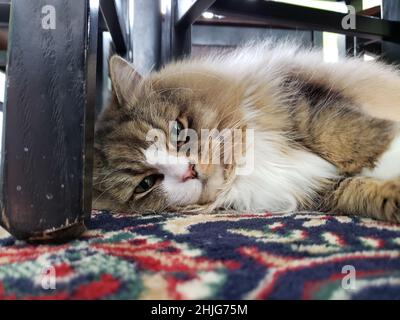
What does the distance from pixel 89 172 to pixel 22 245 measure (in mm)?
182

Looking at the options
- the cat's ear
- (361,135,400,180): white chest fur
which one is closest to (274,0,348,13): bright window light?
the cat's ear

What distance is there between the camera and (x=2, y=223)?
0.72 m

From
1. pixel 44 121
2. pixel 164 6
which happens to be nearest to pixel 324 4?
pixel 164 6

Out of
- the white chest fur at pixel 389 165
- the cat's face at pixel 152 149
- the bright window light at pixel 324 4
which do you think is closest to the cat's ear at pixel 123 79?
the cat's face at pixel 152 149

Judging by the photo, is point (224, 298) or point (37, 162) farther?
point (37, 162)

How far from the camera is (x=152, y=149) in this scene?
1.18m

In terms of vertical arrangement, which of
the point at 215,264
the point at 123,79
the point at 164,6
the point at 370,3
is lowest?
the point at 215,264

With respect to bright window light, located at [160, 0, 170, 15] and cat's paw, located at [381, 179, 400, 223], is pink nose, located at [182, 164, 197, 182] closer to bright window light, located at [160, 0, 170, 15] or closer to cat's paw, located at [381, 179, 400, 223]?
cat's paw, located at [381, 179, 400, 223]

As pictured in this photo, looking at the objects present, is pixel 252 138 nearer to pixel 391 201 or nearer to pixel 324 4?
pixel 391 201

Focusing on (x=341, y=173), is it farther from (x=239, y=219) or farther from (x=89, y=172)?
(x=89, y=172)

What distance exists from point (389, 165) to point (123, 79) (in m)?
0.84

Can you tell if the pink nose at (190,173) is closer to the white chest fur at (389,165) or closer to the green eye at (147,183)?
the green eye at (147,183)
